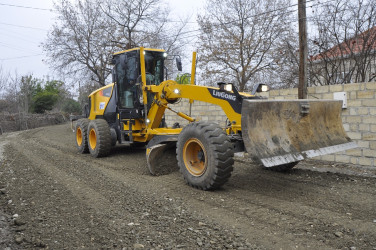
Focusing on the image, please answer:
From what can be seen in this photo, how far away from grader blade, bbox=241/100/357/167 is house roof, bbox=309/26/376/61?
5.01m

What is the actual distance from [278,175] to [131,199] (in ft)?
9.64

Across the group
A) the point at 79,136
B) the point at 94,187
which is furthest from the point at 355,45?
the point at 79,136

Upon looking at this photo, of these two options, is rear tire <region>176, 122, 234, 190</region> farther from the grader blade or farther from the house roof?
the house roof

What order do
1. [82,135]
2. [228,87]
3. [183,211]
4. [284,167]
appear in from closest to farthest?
1. [183,211]
2. [228,87]
3. [284,167]
4. [82,135]

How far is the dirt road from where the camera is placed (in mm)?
3104

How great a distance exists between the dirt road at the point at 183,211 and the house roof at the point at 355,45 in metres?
5.55

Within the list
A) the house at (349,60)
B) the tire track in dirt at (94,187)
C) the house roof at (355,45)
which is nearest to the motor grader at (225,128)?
the tire track in dirt at (94,187)

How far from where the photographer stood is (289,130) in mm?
4836

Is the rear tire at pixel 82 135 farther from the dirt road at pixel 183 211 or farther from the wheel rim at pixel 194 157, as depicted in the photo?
the wheel rim at pixel 194 157

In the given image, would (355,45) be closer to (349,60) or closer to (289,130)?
(349,60)

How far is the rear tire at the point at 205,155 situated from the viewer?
4.47 metres

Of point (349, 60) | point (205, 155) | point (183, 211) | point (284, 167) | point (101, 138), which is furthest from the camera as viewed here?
point (349, 60)

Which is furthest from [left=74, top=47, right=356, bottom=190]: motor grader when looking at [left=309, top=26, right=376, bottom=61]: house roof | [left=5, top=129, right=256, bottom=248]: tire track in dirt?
[left=309, top=26, right=376, bottom=61]: house roof

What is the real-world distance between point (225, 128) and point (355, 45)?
7.31 m
